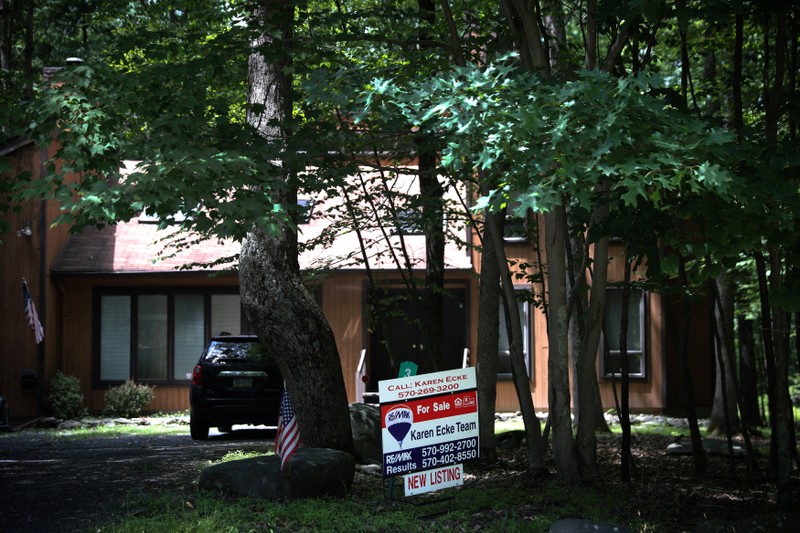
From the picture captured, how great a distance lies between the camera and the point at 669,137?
6.37 meters

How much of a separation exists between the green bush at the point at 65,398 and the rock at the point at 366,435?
380 inches

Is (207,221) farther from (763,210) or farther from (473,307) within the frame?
(473,307)

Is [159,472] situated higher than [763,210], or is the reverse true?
[763,210]

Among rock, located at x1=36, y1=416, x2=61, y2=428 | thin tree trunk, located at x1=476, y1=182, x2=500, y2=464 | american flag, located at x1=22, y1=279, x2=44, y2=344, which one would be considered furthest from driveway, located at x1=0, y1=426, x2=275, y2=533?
american flag, located at x1=22, y1=279, x2=44, y2=344

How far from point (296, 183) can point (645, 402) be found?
13.8 m

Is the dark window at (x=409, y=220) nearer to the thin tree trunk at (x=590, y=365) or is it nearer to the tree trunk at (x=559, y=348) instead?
the tree trunk at (x=559, y=348)

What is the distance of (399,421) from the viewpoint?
320 inches

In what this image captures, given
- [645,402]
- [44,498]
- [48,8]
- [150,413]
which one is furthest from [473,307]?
[48,8]

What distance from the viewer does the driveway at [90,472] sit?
761 centimetres

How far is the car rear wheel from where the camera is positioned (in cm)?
1461

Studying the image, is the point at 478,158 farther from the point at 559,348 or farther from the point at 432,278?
the point at 432,278

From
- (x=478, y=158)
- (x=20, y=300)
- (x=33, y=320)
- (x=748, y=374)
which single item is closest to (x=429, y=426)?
(x=478, y=158)

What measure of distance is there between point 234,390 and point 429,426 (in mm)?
6863

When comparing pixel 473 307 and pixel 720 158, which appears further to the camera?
pixel 473 307
